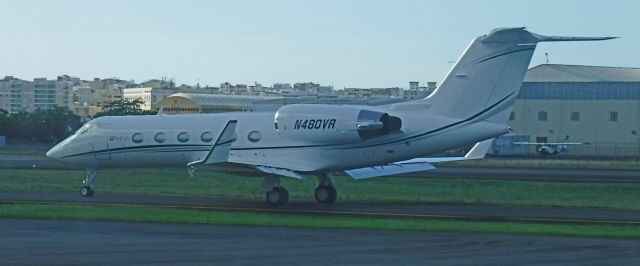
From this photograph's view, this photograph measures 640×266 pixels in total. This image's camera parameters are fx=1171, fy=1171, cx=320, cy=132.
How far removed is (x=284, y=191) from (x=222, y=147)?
2.36 m

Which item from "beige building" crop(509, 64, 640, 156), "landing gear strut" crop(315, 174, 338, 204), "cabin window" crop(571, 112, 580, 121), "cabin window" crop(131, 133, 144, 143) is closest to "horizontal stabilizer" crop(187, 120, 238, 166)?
"cabin window" crop(131, 133, 144, 143)

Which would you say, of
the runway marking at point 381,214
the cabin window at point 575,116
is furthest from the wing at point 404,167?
the cabin window at point 575,116

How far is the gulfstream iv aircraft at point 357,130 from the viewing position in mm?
35188

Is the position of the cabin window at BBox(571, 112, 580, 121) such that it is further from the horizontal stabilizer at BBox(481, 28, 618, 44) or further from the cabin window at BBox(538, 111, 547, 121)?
the horizontal stabilizer at BBox(481, 28, 618, 44)

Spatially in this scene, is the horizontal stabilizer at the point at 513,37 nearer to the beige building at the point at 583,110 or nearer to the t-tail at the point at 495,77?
the t-tail at the point at 495,77

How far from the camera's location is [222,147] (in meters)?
36.4

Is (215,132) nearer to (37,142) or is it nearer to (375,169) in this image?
(375,169)

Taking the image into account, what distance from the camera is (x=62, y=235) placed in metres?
24.4

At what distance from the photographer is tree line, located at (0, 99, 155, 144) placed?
10059 centimetres

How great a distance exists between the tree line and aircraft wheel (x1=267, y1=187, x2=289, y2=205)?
61943mm

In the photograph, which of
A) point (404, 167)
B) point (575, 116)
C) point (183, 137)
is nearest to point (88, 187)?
point (183, 137)

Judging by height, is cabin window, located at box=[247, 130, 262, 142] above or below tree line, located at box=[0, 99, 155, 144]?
above

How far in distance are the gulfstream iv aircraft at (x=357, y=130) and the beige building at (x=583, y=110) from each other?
6512 cm

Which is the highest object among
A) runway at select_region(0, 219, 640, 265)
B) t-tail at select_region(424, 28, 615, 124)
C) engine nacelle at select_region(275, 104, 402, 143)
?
→ t-tail at select_region(424, 28, 615, 124)
